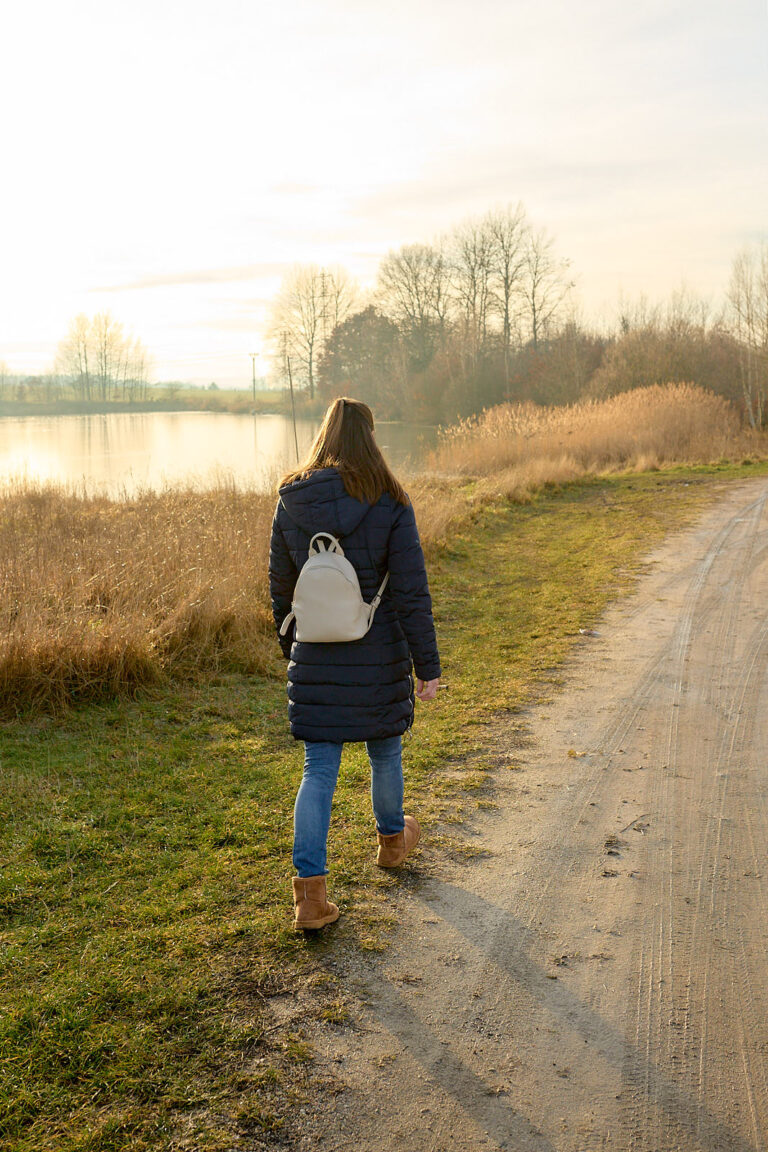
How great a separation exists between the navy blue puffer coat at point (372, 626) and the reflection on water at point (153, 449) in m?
10.6

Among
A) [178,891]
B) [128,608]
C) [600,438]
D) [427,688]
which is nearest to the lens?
[427,688]

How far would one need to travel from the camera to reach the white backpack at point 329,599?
2912 millimetres

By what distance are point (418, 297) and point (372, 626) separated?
50107 mm

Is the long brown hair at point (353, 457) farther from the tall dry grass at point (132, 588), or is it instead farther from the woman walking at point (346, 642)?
the tall dry grass at point (132, 588)

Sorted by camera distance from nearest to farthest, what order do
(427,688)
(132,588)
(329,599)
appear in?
(329,599), (427,688), (132,588)

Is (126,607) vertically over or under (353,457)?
under

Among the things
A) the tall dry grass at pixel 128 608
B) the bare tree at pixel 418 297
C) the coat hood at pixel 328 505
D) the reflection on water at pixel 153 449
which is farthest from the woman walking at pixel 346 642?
the bare tree at pixel 418 297

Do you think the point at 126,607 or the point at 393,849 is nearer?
the point at 393,849

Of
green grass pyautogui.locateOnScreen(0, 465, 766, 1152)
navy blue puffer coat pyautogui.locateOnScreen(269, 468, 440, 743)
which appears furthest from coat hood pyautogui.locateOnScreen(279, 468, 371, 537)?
green grass pyautogui.locateOnScreen(0, 465, 766, 1152)

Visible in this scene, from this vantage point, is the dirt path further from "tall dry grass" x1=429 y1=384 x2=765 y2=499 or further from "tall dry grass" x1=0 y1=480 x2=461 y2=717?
"tall dry grass" x1=429 y1=384 x2=765 y2=499

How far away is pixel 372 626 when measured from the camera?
3102 mm

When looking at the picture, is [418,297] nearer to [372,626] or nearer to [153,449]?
[153,449]

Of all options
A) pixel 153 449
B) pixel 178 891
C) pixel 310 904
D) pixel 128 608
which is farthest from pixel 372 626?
pixel 153 449

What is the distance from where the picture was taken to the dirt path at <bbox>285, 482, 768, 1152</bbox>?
2.18m
